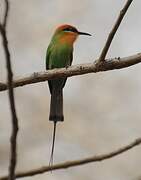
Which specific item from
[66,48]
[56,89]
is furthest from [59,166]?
[66,48]

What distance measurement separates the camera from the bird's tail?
1.75m

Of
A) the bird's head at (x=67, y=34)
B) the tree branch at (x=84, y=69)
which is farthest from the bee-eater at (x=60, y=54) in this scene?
the tree branch at (x=84, y=69)

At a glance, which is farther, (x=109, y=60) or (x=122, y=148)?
(x=109, y=60)

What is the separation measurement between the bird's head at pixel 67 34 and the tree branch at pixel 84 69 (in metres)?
1.12

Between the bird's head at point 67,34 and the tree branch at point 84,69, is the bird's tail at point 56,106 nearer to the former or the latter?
the bird's head at point 67,34

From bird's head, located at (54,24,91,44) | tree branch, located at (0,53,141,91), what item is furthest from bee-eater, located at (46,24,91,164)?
tree branch, located at (0,53,141,91)

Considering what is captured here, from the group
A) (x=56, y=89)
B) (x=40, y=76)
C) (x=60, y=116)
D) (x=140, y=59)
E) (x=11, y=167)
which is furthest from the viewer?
(x=56, y=89)

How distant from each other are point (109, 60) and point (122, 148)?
2.17 ft

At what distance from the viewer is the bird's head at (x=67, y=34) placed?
2.36m

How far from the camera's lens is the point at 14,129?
0.40 meters

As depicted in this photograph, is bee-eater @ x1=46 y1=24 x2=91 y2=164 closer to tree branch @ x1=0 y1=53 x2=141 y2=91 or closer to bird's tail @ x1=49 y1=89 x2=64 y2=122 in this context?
bird's tail @ x1=49 y1=89 x2=64 y2=122

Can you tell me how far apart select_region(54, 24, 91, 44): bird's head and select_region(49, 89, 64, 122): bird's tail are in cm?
29

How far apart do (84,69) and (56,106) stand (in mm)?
835

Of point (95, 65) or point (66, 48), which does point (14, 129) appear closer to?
point (95, 65)
